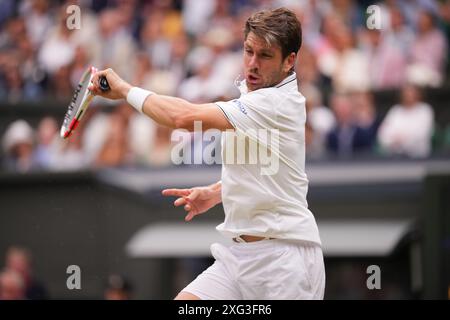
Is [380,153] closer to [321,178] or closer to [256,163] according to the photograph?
[321,178]

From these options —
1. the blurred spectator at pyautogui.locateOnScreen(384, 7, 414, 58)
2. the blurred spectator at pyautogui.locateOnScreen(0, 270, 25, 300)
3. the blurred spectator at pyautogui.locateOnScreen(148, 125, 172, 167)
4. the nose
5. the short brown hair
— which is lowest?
the blurred spectator at pyautogui.locateOnScreen(0, 270, 25, 300)

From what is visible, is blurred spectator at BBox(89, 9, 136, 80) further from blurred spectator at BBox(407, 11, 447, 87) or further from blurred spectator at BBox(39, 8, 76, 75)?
blurred spectator at BBox(407, 11, 447, 87)

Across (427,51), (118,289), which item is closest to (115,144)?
(118,289)

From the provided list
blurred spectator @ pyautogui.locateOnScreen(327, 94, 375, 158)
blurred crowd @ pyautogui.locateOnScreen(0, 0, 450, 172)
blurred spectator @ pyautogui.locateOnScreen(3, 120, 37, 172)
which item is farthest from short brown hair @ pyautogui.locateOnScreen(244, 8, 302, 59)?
blurred spectator @ pyautogui.locateOnScreen(3, 120, 37, 172)

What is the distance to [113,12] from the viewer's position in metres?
14.4

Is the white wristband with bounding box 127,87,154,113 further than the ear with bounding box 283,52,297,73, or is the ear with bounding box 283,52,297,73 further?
the ear with bounding box 283,52,297,73

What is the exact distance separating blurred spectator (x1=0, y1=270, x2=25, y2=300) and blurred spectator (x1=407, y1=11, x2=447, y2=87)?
15.2 ft

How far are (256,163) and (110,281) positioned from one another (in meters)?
5.06

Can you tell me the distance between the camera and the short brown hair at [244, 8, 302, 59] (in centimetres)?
602

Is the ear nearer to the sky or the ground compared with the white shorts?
nearer to the sky

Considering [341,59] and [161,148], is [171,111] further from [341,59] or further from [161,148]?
[341,59]

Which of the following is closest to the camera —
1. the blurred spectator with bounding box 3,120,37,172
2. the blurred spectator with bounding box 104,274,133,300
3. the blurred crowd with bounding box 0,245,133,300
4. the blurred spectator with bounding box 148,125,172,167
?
the blurred spectator with bounding box 104,274,133,300

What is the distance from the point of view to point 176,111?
5910mm

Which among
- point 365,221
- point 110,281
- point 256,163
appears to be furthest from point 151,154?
point 256,163
